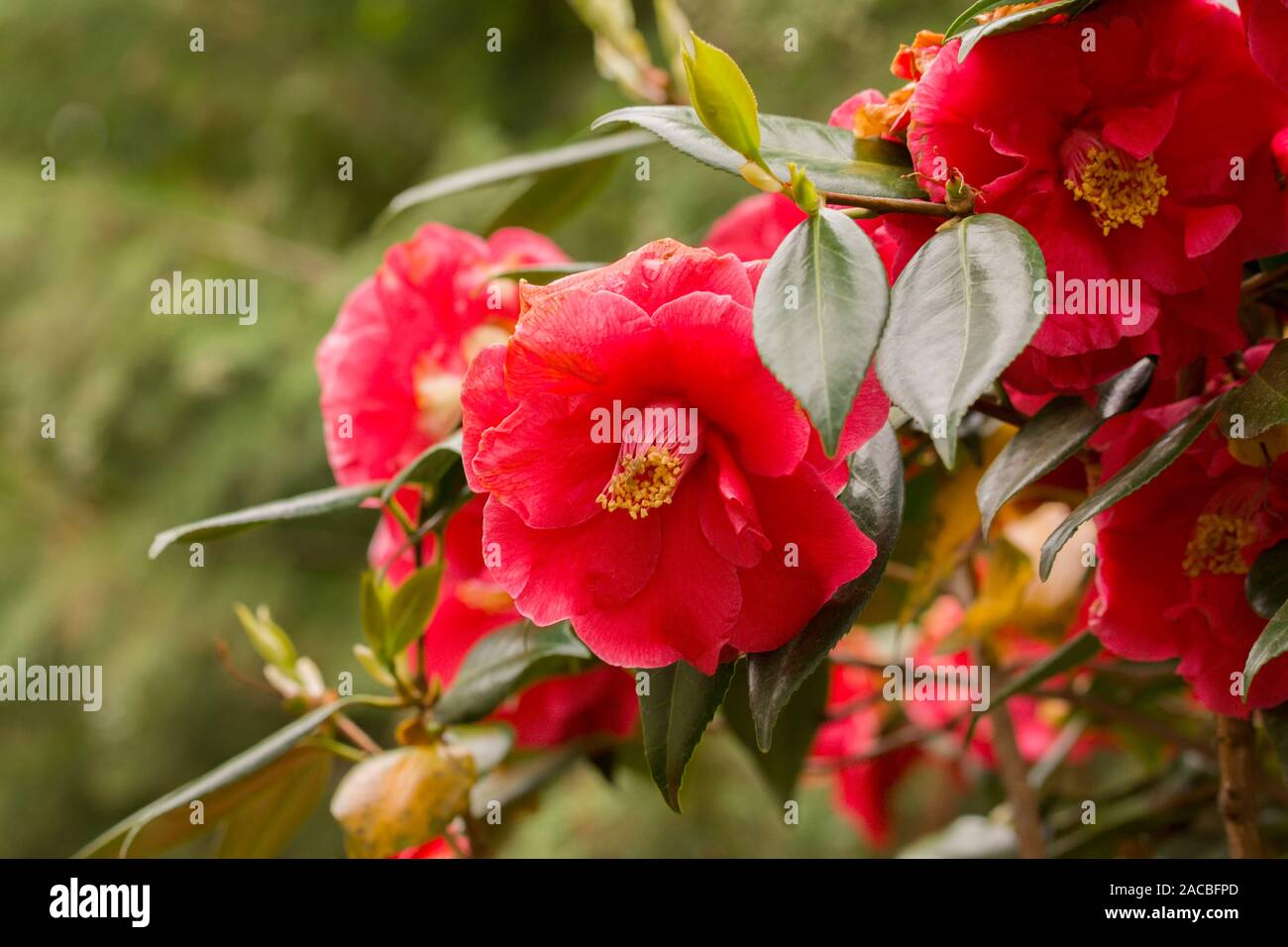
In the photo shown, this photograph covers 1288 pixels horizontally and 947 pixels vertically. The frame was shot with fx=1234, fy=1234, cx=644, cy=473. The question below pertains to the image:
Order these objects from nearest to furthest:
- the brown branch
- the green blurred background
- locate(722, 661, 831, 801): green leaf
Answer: the brown branch < locate(722, 661, 831, 801): green leaf < the green blurred background

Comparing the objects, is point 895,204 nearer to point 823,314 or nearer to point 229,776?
point 823,314

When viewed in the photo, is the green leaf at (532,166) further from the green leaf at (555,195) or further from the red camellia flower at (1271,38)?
the red camellia flower at (1271,38)

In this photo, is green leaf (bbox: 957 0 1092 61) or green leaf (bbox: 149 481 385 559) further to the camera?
green leaf (bbox: 149 481 385 559)

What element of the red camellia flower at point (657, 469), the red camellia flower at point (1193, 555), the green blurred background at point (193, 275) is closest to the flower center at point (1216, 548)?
the red camellia flower at point (1193, 555)

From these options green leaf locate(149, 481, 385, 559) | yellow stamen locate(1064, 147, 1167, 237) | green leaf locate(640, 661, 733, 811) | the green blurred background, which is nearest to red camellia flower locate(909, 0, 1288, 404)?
yellow stamen locate(1064, 147, 1167, 237)

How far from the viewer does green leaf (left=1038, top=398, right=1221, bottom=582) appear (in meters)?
0.30

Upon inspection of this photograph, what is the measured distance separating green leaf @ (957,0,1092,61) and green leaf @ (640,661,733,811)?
0.54 ft

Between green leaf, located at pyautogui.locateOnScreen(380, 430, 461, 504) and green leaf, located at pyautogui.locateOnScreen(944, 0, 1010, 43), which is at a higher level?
green leaf, located at pyautogui.locateOnScreen(944, 0, 1010, 43)

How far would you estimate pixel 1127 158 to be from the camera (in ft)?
1.05

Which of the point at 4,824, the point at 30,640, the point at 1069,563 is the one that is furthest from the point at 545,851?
the point at 4,824

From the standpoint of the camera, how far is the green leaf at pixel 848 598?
30 centimetres

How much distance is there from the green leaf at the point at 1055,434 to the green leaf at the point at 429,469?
0.16 m

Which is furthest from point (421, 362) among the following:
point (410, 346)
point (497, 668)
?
point (497, 668)

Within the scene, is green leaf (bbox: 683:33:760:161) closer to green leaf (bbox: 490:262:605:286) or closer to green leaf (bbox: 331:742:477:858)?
green leaf (bbox: 490:262:605:286)
